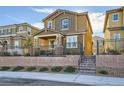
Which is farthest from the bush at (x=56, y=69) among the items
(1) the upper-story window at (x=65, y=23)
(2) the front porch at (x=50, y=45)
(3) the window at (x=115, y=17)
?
(3) the window at (x=115, y=17)

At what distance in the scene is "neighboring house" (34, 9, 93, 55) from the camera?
25.1 m

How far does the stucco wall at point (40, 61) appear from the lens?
58.6 feet

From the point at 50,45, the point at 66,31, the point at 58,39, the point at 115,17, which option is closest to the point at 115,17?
the point at 115,17

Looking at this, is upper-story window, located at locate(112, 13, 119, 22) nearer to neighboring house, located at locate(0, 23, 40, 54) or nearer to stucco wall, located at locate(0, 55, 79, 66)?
stucco wall, located at locate(0, 55, 79, 66)

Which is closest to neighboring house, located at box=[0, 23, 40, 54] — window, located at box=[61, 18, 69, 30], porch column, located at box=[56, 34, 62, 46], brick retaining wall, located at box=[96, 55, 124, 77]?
window, located at box=[61, 18, 69, 30]

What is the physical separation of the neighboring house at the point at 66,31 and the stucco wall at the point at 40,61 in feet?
15.5

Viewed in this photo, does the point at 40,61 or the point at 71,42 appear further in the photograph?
the point at 71,42

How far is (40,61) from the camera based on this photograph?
1898 cm

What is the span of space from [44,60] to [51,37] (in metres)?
8.59

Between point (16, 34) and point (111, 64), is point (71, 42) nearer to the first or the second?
point (111, 64)

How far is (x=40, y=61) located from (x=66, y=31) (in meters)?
8.47

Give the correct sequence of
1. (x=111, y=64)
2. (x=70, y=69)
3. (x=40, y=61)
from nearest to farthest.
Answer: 1. (x=111, y=64)
2. (x=70, y=69)
3. (x=40, y=61)

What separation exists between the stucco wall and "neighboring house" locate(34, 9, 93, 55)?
15.5 feet
